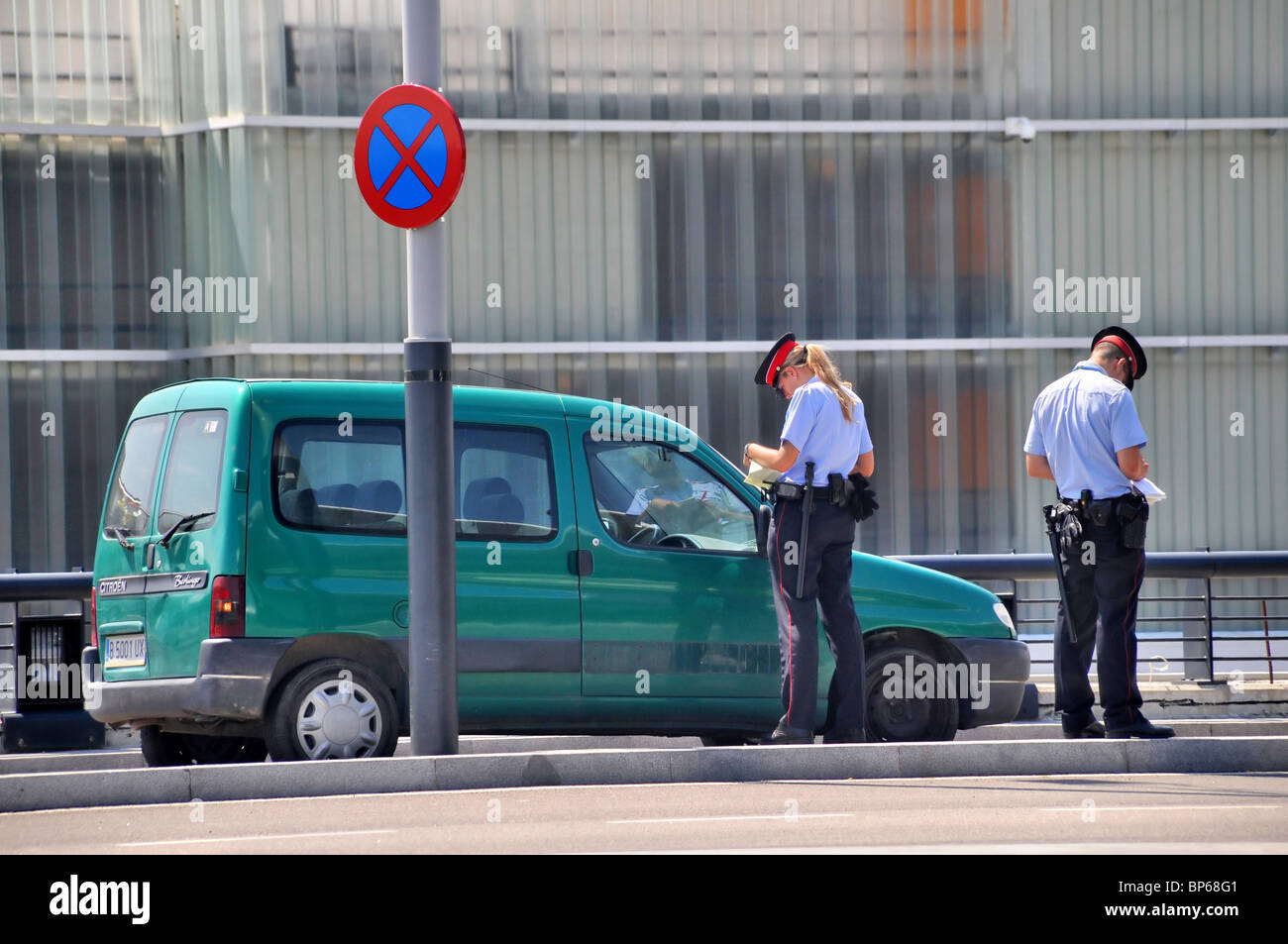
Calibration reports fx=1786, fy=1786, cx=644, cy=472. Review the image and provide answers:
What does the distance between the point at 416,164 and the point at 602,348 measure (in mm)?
12481

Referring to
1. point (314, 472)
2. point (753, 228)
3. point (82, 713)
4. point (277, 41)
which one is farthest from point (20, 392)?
point (314, 472)

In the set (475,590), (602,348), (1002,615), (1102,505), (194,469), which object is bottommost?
(1002,615)

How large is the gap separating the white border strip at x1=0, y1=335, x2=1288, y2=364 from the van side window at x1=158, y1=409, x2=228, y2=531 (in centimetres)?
1162

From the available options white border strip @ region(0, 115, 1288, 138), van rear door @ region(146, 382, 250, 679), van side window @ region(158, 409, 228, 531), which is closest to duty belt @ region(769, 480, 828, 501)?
van rear door @ region(146, 382, 250, 679)

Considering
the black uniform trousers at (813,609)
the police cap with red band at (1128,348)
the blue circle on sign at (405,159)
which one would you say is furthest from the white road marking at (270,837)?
the police cap with red band at (1128,348)

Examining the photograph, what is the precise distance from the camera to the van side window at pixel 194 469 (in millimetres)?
8070

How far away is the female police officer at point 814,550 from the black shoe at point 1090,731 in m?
1.00

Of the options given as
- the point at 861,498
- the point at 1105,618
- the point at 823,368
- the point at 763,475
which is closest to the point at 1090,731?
the point at 1105,618

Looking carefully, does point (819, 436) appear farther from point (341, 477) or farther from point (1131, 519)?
point (341, 477)

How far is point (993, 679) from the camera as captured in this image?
8.88 meters

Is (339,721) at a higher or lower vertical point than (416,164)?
lower

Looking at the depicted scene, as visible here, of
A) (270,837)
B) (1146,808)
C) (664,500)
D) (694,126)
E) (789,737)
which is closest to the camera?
(270,837)

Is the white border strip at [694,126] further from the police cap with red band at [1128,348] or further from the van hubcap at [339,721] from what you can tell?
the van hubcap at [339,721]
